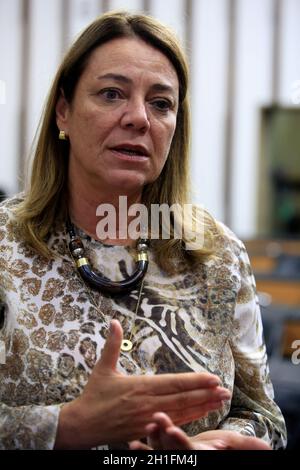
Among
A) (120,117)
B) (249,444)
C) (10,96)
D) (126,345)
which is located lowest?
(249,444)

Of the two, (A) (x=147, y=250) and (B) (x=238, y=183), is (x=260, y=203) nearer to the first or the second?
(B) (x=238, y=183)

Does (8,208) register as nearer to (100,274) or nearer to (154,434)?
(100,274)

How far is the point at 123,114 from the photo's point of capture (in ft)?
3.69

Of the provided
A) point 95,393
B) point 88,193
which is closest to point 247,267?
point 88,193

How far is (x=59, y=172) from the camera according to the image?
1.25 meters

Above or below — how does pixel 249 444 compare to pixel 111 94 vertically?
below

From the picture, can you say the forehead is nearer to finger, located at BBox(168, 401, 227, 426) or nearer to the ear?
the ear

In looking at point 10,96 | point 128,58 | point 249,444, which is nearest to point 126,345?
point 249,444

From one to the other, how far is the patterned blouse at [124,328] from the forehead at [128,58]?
29cm

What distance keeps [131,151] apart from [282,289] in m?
2.39

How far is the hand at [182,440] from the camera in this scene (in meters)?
Result: 0.91

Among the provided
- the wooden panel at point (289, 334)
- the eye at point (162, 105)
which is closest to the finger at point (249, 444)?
the eye at point (162, 105)

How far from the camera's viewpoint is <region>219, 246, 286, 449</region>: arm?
120cm

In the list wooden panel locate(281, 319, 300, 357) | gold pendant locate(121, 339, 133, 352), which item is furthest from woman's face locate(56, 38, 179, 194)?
wooden panel locate(281, 319, 300, 357)
